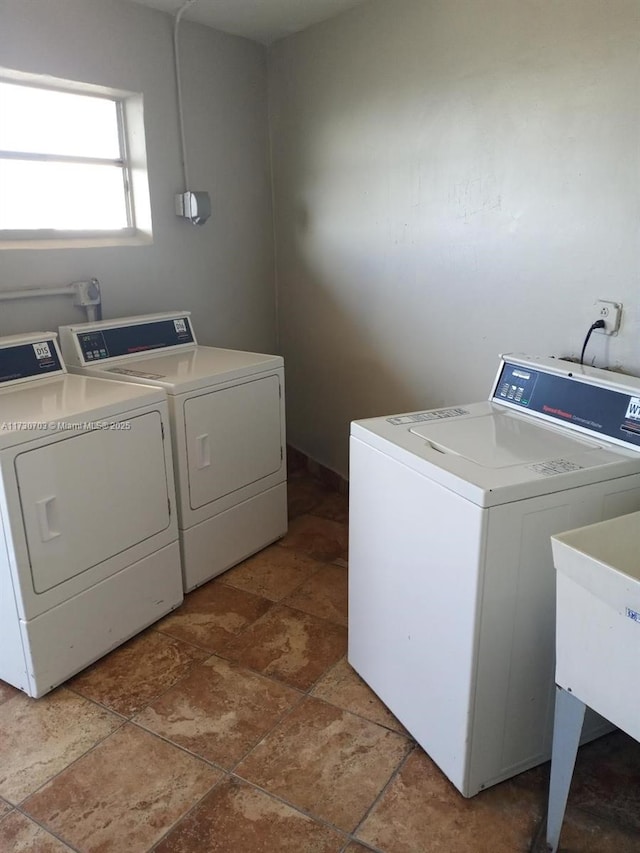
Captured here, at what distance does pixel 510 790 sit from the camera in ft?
5.45

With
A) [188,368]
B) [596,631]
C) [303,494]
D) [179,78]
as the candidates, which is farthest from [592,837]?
[179,78]

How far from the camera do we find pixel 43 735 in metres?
1.87

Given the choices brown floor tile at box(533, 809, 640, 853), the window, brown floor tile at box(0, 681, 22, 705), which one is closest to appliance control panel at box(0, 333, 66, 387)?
the window

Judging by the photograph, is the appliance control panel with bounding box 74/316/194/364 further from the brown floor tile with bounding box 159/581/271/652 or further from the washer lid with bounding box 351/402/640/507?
the washer lid with bounding box 351/402/640/507

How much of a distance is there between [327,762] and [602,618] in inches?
36.2

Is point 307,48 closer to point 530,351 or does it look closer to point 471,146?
point 471,146

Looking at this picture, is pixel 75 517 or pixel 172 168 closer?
pixel 75 517

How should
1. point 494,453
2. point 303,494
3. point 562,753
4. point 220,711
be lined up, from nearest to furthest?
1. point 562,753
2. point 494,453
3. point 220,711
4. point 303,494

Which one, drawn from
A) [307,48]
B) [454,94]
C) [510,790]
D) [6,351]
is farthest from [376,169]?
[510,790]

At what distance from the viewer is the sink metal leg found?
137 cm

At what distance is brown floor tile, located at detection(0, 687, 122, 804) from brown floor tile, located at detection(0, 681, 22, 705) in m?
0.02

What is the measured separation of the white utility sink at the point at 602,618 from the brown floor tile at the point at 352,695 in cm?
70

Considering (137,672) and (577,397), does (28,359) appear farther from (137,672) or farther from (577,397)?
(577,397)

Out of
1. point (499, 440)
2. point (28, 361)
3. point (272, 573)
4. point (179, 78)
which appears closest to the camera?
point (499, 440)
